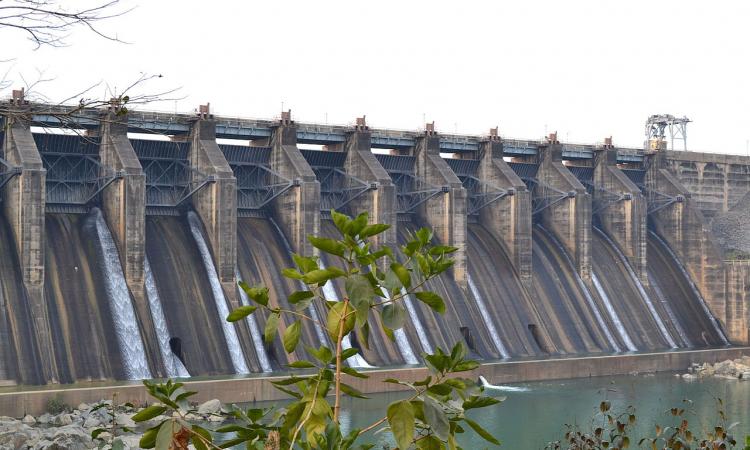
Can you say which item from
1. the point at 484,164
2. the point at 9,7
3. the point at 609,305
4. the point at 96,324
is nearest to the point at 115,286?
the point at 96,324

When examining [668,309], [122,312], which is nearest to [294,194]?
[122,312]

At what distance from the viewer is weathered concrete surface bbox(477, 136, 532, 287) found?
51.8m

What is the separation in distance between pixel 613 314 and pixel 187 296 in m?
21.9

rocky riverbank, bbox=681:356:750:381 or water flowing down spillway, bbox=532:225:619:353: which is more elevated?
water flowing down spillway, bbox=532:225:619:353

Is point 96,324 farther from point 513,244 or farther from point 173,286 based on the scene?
point 513,244

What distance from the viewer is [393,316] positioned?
536cm

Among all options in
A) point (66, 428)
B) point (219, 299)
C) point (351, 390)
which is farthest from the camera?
point (219, 299)

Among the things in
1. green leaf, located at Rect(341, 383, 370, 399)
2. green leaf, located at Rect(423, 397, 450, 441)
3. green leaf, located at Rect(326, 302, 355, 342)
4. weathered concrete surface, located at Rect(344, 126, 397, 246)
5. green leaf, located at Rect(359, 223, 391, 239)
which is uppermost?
weathered concrete surface, located at Rect(344, 126, 397, 246)

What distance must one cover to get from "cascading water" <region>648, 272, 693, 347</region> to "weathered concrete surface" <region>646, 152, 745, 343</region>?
93.5 inches

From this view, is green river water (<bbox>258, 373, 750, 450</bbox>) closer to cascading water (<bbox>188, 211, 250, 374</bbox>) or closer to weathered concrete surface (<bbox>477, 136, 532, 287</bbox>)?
cascading water (<bbox>188, 211, 250, 374</bbox>)

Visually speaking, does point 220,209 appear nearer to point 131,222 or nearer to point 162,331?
point 131,222

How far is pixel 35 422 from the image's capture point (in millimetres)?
30984

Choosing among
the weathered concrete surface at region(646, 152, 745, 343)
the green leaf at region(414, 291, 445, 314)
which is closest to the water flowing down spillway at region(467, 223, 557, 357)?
the weathered concrete surface at region(646, 152, 745, 343)

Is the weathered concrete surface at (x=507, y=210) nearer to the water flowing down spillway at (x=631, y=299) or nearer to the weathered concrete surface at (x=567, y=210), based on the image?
the weathered concrete surface at (x=567, y=210)
